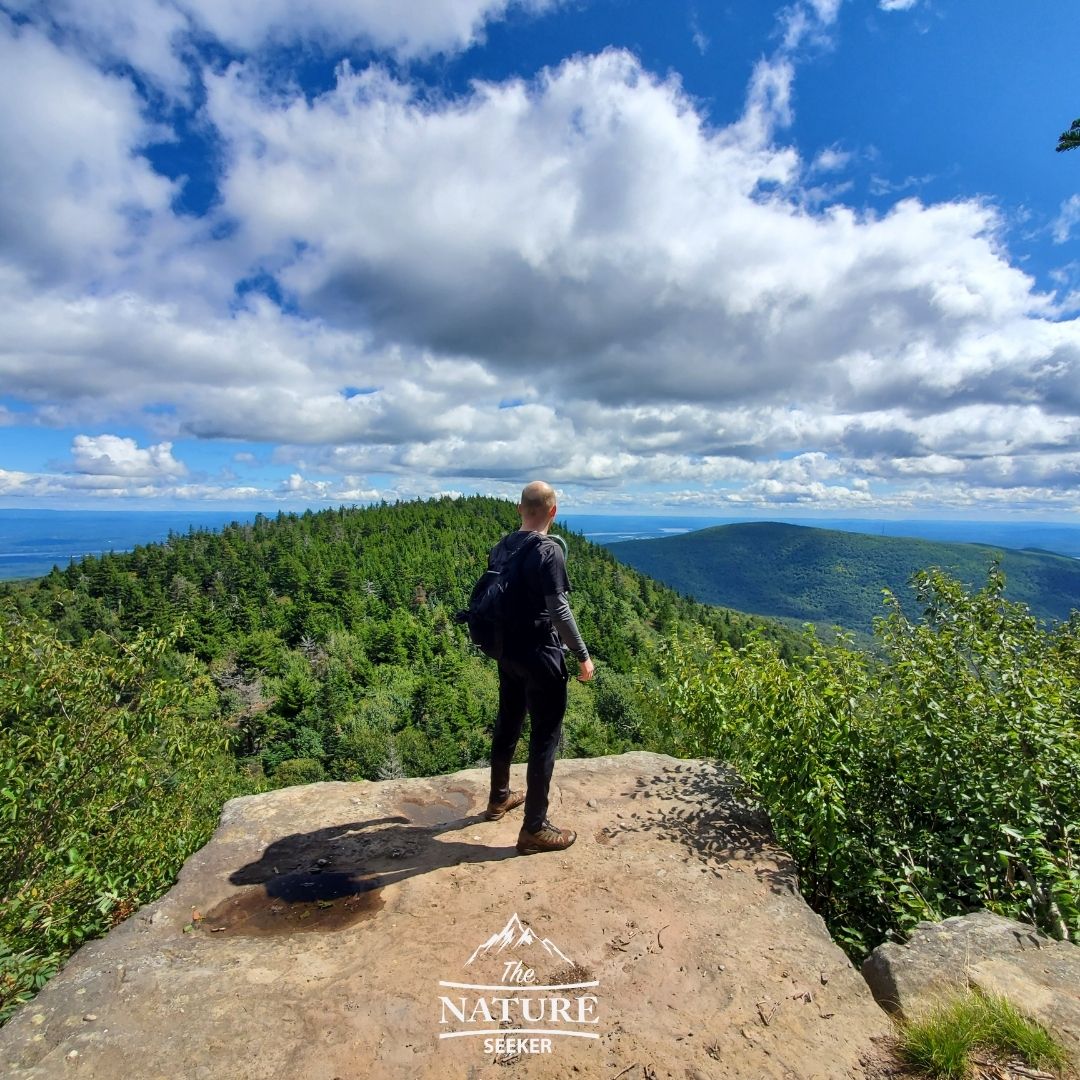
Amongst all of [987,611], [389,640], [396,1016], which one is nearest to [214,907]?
[396,1016]

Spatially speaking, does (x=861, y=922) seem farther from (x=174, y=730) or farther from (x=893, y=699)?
(x=174, y=730)

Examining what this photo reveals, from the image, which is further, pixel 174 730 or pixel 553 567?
pixel 174 730

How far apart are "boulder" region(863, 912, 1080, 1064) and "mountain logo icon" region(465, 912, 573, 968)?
1.94m

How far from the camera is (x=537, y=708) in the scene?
4.92m

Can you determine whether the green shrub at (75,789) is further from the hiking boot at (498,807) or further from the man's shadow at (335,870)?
the hiking boot at (498,807)

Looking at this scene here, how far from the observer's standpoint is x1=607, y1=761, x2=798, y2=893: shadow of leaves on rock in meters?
5.00

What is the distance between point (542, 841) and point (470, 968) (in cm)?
150

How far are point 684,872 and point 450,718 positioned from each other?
71.5m

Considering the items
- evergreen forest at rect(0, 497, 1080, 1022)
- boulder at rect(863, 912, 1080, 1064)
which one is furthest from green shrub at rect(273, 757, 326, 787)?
boulder at rect(863, 912, 1080, 1064)

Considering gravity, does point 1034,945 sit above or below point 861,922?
above

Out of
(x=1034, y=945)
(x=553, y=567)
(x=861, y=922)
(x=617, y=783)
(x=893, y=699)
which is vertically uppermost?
(x=553, y=567)

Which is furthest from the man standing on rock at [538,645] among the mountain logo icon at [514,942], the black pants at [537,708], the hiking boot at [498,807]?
the mountain logo icon at [514,942]

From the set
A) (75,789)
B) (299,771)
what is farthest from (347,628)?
(75,789)

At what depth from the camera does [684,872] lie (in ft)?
16.0
